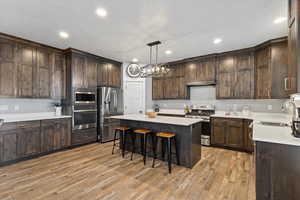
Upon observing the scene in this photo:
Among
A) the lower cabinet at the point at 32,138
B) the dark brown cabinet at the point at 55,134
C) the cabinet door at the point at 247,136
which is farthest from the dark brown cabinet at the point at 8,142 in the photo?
the cabinet door at the point at 247,136

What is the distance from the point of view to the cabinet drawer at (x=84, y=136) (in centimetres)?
425

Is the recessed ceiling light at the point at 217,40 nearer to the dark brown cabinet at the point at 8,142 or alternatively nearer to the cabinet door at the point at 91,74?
the cabinet door at the point at 91,74

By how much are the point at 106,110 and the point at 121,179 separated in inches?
107

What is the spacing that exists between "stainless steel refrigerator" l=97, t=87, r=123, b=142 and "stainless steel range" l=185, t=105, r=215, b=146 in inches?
101

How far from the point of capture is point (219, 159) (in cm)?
342

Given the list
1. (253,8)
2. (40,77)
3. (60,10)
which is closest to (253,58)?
(253,8)

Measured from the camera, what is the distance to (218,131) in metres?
4.24

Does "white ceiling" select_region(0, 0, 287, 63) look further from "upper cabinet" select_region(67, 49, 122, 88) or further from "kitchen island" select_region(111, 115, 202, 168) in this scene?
"kitchen island" select_region(111, 115, 202, 168)

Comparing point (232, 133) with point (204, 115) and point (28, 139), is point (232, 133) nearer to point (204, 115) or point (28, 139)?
point (204, 115)

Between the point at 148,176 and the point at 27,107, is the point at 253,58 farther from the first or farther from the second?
the point at 27,107

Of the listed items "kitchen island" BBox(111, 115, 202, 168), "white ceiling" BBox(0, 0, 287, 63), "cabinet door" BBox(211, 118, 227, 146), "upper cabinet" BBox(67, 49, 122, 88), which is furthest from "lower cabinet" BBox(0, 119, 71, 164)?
"cabinet door" BBox(211, 118, 227, 146)

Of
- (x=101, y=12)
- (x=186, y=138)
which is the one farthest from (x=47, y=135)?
(x=186, y=138)

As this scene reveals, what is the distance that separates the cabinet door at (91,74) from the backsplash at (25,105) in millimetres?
1099

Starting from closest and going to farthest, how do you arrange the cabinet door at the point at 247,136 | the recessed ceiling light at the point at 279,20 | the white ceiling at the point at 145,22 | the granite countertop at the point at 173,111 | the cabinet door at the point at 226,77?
the white ceiling at the point at 145,22
the recessed ceiling light at the point at 279,20
the cabinet door at the point at 247,136
the cabinet door at the point at 226,77
the granite countertop at the point at 173,111
